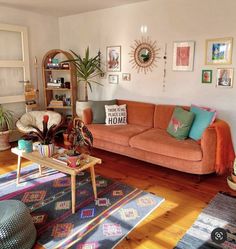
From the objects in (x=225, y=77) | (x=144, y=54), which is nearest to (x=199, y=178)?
(x=225, y=77)

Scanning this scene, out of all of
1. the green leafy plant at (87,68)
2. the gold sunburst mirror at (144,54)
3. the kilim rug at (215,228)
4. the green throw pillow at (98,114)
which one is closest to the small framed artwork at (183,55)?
the gold sunburst mirror at (144,54)

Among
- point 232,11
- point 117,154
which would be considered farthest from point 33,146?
point 232,11

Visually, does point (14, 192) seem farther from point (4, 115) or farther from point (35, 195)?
point (4, 115)

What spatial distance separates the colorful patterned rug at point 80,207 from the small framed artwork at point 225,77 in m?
1.79

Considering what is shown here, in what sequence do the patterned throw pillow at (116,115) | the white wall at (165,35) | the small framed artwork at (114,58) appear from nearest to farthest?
the white wall at (165,35)
the patterned throw pillow at (116,115)
the small framed artwork at (114,58)

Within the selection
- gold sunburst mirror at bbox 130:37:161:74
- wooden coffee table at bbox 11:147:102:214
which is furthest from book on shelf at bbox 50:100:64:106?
wooden coffee table at bbox 11:147:102:214

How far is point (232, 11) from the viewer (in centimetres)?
309

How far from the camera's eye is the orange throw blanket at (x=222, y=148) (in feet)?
9.16

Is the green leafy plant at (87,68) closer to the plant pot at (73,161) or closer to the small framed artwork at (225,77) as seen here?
the small framed artwork at (225,77)

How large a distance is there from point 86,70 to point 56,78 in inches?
38.7

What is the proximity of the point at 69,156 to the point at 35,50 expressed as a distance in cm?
312

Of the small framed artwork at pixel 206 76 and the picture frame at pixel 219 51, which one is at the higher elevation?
the picture frame at pixel 219 51

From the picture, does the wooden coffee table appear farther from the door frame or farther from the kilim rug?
the door frame

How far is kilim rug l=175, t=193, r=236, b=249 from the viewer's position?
190cm
